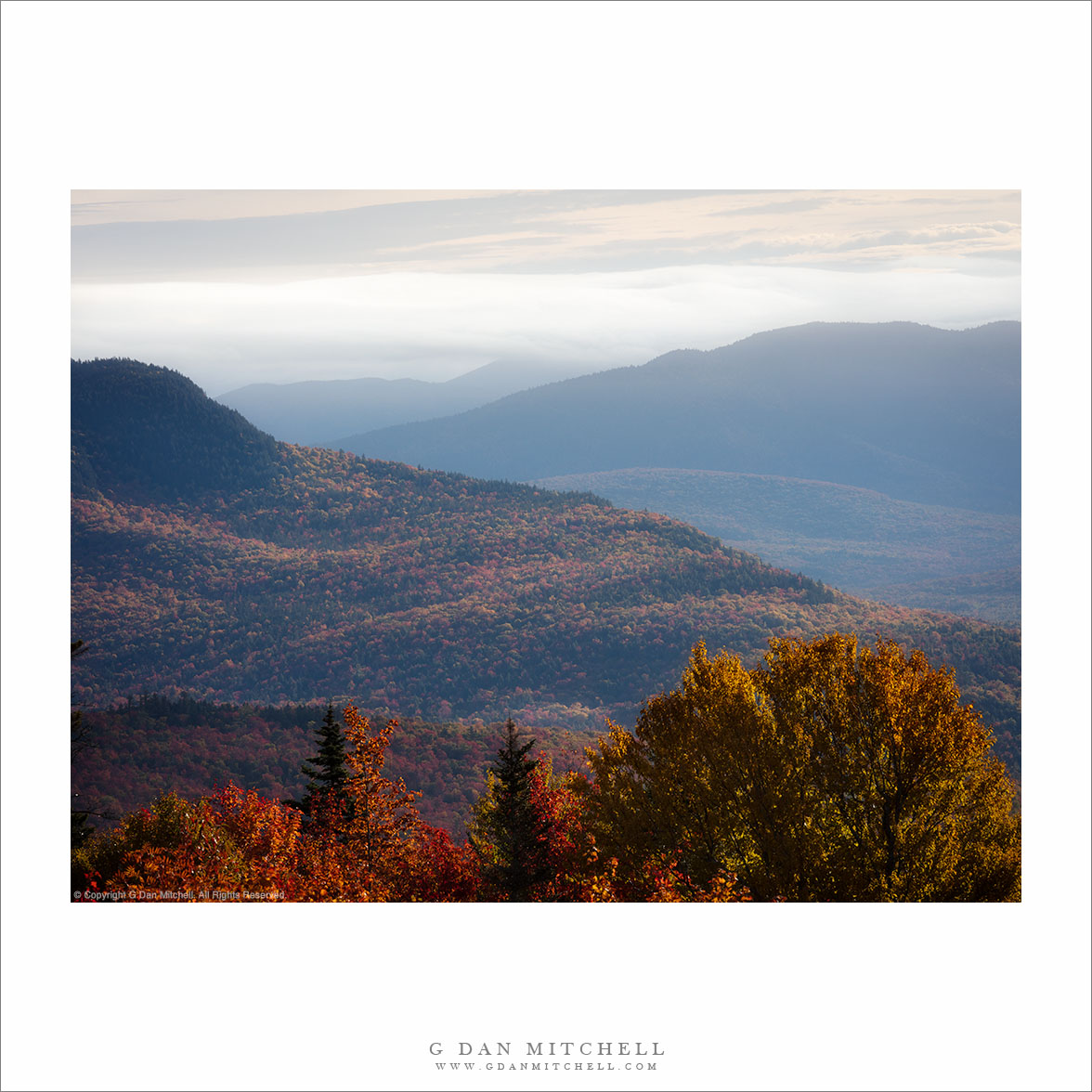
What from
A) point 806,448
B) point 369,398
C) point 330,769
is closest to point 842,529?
point 806,448

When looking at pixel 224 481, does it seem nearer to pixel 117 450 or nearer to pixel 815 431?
pixel 117 450

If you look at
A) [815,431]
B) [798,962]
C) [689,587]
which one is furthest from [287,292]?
[815,431]

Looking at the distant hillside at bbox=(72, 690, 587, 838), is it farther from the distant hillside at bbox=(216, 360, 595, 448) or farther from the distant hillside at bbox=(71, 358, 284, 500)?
the distant hillside at bbox=(71, 358, 284, 500)

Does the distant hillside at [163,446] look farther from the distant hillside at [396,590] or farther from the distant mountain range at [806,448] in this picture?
the distant mountain range at [806,448]

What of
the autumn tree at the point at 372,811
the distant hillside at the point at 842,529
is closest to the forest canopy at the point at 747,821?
the autumn tree at the point at 372,811

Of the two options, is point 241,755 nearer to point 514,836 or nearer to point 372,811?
point 372,811

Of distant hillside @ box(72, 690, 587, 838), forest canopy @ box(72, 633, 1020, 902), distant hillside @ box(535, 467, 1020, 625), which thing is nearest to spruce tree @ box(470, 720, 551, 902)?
forest canopy @ box(72, 633, 1020, 902)
